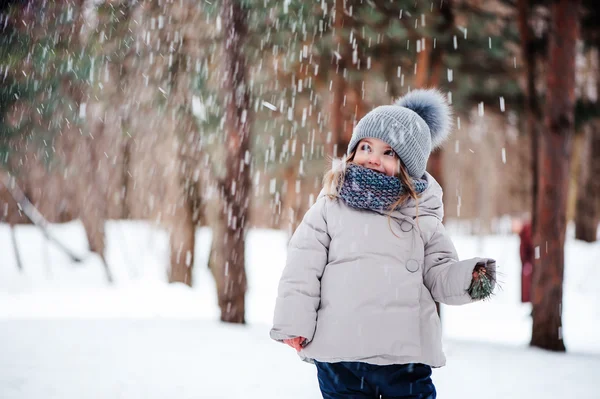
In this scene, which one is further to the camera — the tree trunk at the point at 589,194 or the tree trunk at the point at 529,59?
the tree trunk at the point at 589,194

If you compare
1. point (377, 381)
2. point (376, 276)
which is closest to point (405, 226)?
point (376, 276)

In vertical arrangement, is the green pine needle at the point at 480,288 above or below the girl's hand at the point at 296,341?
above

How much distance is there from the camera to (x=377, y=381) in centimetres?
223

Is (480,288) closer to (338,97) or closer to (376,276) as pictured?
(376,276)

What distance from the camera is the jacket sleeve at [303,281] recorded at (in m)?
2.23

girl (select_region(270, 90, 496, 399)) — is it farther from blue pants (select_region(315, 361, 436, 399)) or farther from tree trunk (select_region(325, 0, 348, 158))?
tree trunk (select_region(325, 0, 348, 158))

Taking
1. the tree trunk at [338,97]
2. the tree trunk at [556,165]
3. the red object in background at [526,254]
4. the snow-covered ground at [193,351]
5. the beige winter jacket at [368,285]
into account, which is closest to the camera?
the beige winter jacket at [368,285]

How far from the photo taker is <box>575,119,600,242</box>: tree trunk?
15.7 m

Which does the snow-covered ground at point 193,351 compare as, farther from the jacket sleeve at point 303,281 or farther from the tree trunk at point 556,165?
the jacket sleeve at point 303,281

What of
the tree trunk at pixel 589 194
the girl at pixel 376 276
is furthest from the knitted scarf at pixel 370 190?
the tree trunk at pixel 589 194

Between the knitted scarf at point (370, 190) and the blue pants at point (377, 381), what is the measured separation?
672 mm

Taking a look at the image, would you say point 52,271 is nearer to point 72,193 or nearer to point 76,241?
point 76,241

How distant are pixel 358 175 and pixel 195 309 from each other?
8.00 metres

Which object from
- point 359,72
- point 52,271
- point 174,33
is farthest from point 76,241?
point 359,72
